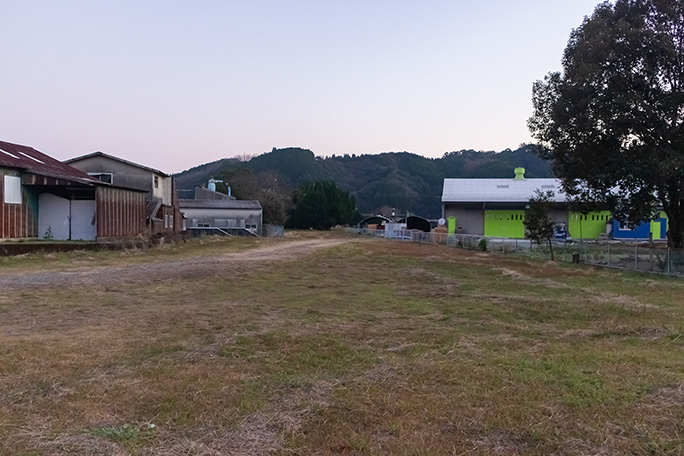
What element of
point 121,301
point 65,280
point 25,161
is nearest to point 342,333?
point 121,301

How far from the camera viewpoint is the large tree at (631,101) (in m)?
15.5

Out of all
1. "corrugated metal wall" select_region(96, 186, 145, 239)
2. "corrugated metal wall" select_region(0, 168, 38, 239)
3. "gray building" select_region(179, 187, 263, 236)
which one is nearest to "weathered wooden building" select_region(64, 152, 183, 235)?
"corrugated metal wall" select_region(96, 186, 145, 239)

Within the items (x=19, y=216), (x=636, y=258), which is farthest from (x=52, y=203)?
(x=636, y=258)

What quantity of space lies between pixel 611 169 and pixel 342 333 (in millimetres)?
13815

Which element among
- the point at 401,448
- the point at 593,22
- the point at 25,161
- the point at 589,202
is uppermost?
the point at 593,22

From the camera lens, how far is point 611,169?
1656 centimetres

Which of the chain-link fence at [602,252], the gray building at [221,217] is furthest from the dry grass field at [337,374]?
the gray building at [221,217]

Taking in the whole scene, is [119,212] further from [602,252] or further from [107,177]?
[602,252]

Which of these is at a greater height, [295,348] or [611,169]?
[611,169]

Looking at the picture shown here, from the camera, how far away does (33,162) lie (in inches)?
928

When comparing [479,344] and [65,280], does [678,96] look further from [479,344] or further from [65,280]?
[65,280]

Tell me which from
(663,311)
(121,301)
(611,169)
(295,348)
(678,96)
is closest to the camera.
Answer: (295,348)

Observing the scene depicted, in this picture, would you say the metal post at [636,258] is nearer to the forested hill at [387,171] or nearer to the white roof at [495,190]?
the white roof at [495,190]

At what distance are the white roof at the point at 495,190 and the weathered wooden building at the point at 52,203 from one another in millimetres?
27626
